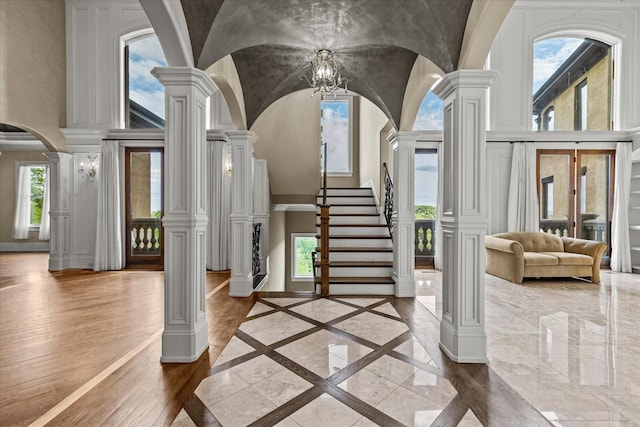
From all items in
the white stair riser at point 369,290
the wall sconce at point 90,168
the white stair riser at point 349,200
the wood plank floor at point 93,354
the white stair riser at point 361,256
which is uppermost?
the wall sconce at point 90,168

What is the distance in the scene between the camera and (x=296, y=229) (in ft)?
28.5

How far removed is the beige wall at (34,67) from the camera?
19.2ft

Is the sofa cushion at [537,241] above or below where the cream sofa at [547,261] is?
above

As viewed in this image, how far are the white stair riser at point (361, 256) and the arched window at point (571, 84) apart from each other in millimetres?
4742

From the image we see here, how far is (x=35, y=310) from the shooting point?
164 inches

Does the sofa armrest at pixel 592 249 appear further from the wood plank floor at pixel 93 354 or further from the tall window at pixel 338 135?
the wood plank floor at pixel 93 354

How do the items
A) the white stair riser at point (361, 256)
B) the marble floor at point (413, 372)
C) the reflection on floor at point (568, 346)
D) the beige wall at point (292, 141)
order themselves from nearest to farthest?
the marble floor at point (413, 372)
the reflection on floor at point (568, 346)
the white stair riser at point (361, 256)
the beige wall at point (292, 141)

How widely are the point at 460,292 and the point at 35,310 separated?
16.2 feet

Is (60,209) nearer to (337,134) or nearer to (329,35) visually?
(329,35)

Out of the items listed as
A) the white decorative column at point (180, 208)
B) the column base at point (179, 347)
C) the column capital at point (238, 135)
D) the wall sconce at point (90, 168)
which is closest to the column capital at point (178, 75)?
the white decorative column at point (180, 208)

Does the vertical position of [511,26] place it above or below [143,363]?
above

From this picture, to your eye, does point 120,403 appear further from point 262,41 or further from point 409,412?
point 262,41

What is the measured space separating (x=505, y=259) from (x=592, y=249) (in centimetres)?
144

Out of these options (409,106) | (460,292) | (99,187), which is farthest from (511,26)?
(99,187)
